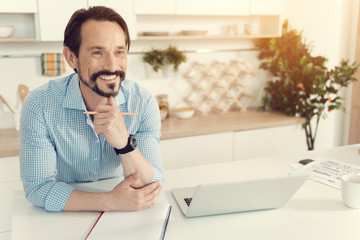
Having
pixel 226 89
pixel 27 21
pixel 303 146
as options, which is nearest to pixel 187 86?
pixel 226 89

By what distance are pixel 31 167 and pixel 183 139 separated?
159 cm

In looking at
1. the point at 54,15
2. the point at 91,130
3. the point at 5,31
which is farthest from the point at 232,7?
the point at 91,130

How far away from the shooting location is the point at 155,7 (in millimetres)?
2912

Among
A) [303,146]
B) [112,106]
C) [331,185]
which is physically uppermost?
[112,106]

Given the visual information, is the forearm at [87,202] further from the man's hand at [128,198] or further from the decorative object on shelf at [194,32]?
the decorative object on shelf at [194,32]

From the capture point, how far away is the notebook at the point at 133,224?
112cm

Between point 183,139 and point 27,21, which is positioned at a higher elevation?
point 27,21

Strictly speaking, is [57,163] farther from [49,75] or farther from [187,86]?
[187,86]

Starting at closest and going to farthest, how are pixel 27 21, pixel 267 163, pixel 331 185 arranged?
pixel 331 185
pixel 267 163
pixel 27 21

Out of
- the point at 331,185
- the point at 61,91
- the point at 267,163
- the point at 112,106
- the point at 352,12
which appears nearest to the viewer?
the point at 112,106

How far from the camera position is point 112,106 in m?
1.41

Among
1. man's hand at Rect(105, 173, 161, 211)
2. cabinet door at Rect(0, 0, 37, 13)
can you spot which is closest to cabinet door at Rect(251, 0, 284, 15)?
cabinet door at Rect(0, 0, 37, 13)

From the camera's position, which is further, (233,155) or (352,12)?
(352,12)

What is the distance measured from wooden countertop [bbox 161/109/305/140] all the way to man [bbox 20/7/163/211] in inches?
46.0
